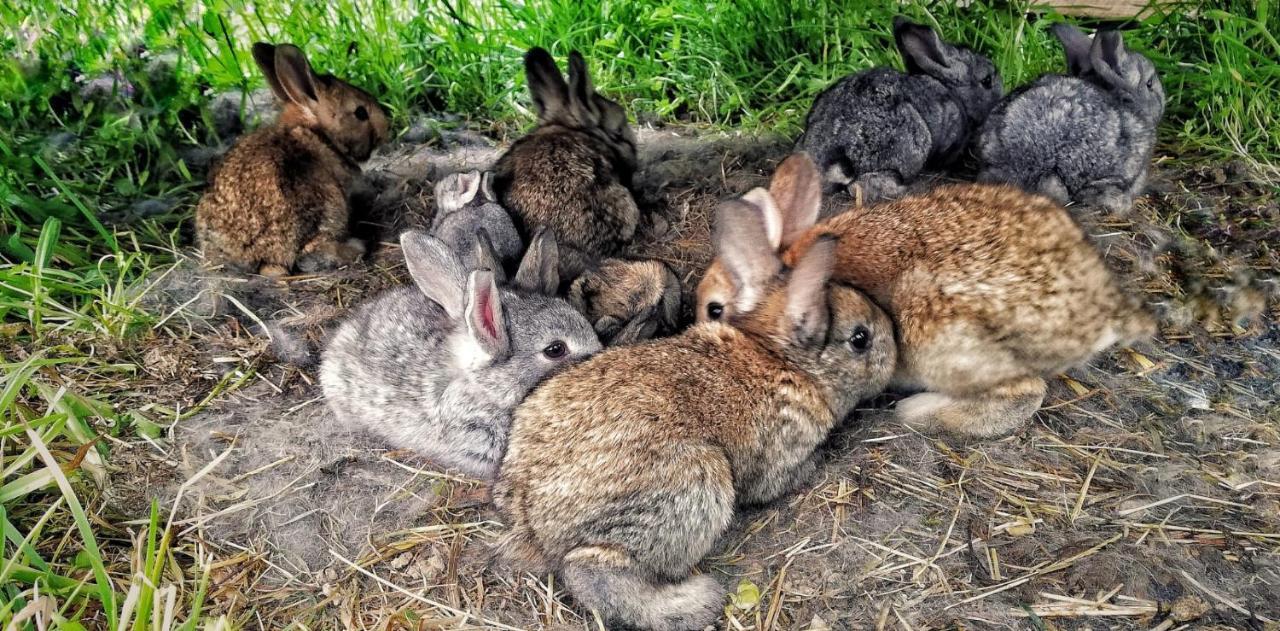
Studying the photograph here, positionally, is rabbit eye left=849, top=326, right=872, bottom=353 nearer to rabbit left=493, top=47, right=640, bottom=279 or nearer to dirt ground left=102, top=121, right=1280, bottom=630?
dirt ground left=102, top=121, right=1280, bottom=630

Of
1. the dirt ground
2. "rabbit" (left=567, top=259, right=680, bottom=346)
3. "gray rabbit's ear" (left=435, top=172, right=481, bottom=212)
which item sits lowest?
the dirt ground

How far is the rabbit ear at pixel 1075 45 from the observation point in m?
5.25

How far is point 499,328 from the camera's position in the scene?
3898mm

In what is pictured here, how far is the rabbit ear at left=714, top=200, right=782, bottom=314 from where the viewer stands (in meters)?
3.59

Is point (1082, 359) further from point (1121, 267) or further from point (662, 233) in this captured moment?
point (662, 233)

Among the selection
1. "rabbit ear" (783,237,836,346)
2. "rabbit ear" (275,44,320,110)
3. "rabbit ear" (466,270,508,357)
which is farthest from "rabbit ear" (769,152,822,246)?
"rabbit ear" (275,44,320,110)

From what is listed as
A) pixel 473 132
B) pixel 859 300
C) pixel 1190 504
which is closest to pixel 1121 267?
pixel 1190 504

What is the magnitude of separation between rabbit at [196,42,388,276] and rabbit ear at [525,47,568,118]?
1185 millimetres

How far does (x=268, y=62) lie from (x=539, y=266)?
236 cm

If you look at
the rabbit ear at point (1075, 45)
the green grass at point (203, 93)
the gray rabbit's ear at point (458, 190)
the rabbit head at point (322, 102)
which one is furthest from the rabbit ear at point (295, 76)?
the rabbit ear at point (1075, 45)

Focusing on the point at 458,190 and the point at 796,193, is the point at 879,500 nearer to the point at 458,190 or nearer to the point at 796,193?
the point at 796,193

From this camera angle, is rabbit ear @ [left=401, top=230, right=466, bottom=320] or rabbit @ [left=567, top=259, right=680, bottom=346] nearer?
rabbit ear @ [left=401, top=230, right=466, bottom=320]

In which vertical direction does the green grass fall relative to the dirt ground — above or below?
above

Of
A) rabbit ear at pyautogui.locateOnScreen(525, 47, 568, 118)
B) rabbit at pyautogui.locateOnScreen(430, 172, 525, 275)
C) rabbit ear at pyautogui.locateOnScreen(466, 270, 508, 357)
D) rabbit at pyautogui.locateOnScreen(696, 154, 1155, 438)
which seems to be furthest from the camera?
rabbit ear at pyautogui.locateOnScreen(525, 47, 568, 118)
